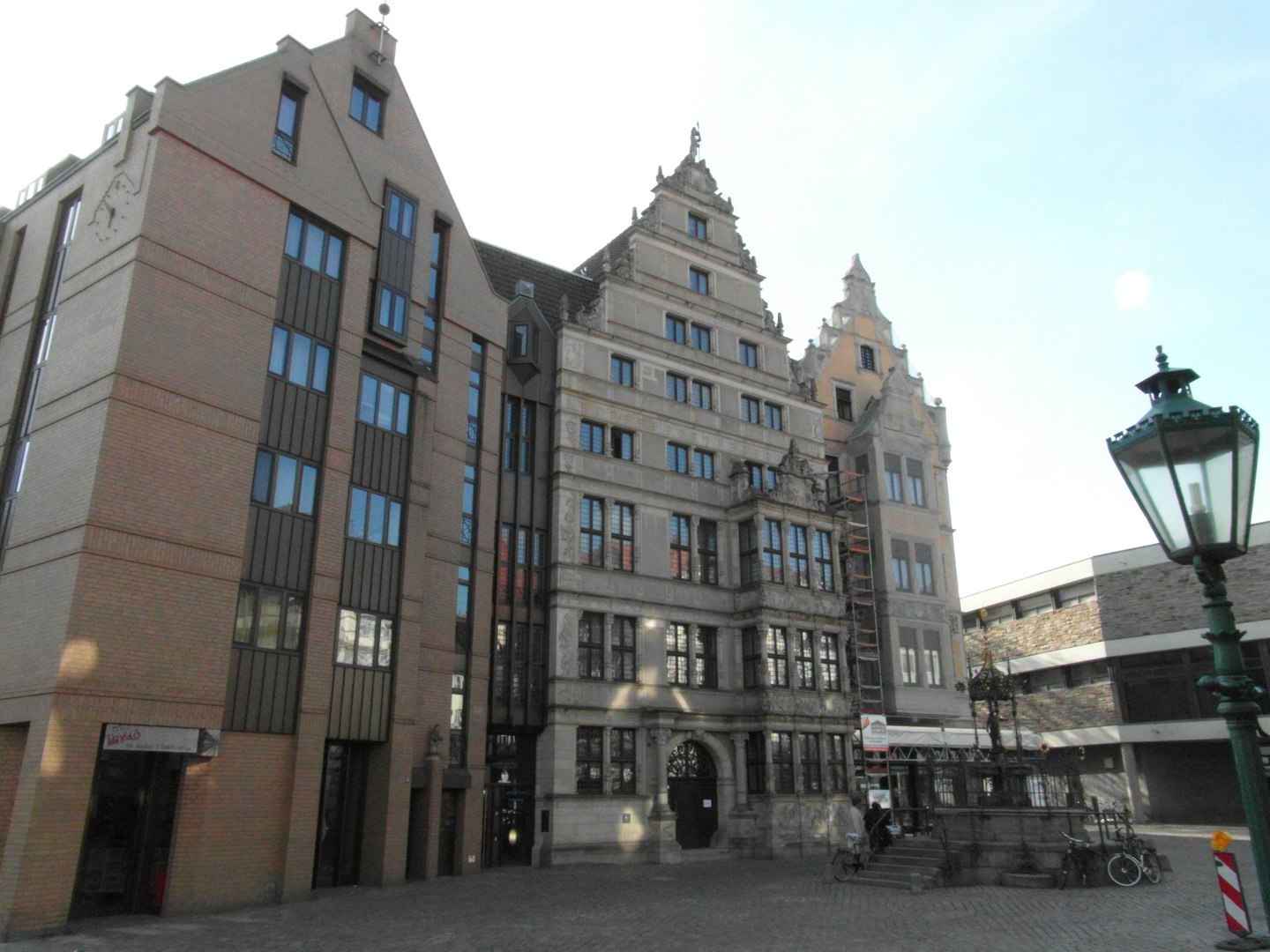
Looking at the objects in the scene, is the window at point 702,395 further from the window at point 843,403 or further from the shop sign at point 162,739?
the shop sign at point 162,739

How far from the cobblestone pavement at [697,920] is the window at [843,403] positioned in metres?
24.5

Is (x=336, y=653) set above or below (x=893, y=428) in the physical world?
below

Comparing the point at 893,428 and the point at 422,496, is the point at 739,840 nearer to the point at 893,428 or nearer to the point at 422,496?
the point at 422,496

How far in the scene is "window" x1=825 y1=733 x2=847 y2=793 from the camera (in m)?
34.8

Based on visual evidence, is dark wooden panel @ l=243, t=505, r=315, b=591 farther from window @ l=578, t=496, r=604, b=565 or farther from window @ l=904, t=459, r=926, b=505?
window @ l=904, t=459, r=926, b=505

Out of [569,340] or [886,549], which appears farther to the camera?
[886,549]

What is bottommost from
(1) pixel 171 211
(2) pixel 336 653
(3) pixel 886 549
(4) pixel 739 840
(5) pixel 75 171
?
(4) pixel 739 840

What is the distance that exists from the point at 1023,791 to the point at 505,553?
1675cm

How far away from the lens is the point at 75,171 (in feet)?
78.7

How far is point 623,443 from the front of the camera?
35.2m

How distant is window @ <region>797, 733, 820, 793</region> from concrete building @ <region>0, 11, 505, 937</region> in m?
12.7

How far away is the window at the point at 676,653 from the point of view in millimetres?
33719

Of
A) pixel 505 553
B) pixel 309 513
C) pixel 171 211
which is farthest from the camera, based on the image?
pixel 505 553

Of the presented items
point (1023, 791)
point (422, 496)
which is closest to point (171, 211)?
point (422, 496)
